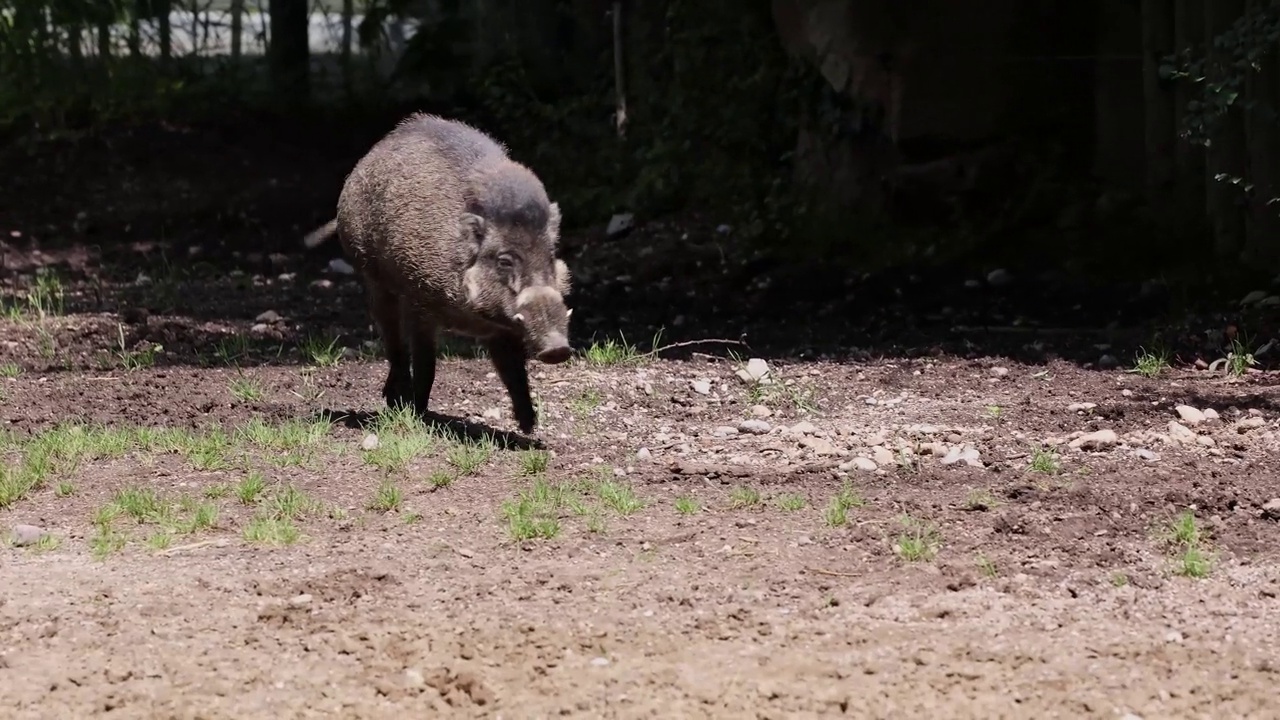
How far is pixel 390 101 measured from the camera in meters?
14.3

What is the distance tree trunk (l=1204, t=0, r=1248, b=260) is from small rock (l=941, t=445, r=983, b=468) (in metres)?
2.93

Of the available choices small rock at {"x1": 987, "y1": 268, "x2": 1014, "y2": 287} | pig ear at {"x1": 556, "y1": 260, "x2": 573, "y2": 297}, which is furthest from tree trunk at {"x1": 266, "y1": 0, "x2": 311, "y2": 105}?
pig ear at {"x1": 556, "y1": 260, "x2": 573, "y2": 297}

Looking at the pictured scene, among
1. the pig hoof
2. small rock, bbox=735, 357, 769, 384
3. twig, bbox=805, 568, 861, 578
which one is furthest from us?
small rock, bbox=735, 357, 769, 384

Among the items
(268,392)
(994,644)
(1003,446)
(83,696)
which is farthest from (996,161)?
(83,696)

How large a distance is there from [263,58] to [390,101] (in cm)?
135

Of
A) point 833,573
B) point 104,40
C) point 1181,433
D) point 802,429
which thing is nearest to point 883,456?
point 802,429

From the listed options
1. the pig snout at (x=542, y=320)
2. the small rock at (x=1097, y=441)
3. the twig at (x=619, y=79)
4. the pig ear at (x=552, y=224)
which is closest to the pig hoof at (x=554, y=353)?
the pig snout at (x=542, y=320)

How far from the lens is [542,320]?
250 inches

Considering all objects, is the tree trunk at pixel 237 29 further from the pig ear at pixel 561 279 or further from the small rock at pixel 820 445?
the small rock at pixel 820 445

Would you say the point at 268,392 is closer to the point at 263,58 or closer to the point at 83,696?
the point at 83,696

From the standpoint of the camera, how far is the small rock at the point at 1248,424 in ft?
20.1

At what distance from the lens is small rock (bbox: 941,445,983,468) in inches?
230

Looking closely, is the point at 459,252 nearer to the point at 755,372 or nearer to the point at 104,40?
the point at 755,372

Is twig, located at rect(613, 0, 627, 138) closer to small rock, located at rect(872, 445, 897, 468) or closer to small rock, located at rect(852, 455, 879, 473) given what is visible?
small rock, located at rect(872, 445, 897, 468)
